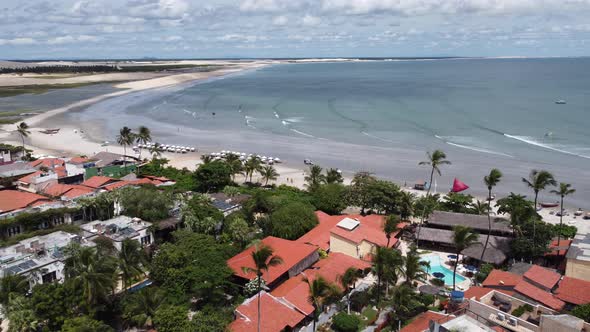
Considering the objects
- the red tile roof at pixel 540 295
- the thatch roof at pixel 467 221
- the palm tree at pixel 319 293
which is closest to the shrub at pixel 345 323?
the palm tree at pixel 319 293

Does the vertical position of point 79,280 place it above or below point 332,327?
above

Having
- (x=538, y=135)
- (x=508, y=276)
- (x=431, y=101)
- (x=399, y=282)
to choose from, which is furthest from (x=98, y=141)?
(x=431, y=101)

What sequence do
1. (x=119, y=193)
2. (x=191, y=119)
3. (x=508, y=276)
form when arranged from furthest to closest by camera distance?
1. (x=191, y=119)
2. (x=119, y=193)
3. (x=508, y=276)

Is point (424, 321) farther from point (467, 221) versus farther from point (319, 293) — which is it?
point (467, 221)

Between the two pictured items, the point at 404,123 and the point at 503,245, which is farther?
the point at 404,123

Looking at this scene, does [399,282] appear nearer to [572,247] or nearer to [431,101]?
[572,247]

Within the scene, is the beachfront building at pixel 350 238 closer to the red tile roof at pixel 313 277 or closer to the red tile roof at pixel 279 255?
the red tile roof at pixel 313 277

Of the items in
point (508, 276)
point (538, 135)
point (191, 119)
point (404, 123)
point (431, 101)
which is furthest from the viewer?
point (431, 101)
